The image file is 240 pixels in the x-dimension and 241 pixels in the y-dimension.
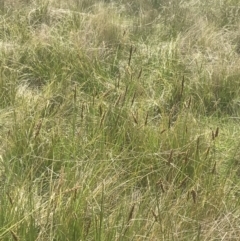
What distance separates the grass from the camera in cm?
180

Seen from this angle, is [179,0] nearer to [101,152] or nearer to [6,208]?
[101,152]

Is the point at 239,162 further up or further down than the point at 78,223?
further down

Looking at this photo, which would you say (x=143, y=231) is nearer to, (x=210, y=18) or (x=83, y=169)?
(x=83, y=169)

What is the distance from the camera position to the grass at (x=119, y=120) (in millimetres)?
1796

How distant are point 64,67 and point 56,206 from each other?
169 centimetres

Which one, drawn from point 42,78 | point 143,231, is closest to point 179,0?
point 42,78

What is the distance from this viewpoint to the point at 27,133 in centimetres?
243

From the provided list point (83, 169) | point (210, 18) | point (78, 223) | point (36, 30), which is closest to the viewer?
point (78, 223)

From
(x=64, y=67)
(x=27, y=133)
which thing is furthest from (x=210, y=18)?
(x=27, y=133)

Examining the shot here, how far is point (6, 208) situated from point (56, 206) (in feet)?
0.61

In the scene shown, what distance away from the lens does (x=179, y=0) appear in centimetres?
508

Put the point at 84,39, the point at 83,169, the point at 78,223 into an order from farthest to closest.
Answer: the point at 84,39
the point at 83,169
the point at 78,223

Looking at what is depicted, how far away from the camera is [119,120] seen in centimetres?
258

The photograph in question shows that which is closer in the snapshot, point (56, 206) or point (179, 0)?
point (56, 206)
